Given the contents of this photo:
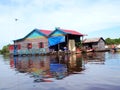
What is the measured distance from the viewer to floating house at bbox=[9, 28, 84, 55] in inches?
1594

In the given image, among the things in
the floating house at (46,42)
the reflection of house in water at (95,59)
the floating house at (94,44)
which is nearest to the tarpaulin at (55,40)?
the floating house at (46,42)

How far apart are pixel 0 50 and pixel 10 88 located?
74608mm

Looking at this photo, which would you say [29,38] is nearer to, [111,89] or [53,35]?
[53,35]

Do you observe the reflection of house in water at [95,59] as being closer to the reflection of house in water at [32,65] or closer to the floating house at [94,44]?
the reflection of house in water at [32,65]

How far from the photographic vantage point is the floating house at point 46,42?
40500 mm

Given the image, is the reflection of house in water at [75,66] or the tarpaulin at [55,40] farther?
the tarpaulin at [55,40]

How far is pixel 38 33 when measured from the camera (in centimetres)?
4331

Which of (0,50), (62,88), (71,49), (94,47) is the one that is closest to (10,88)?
(62,88)

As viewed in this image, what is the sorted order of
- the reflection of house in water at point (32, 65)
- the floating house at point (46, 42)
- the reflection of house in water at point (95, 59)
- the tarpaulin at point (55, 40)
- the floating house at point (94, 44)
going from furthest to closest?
1. the floating house at point (94, 44)
2. the floating house at point (46, 42)
3. the tarpaulin at point (55, 40)
4. the reflection of house in water at point (95, 59)
5. the reflection of house in water at point (32, 65)

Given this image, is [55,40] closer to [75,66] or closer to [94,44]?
[94,44]

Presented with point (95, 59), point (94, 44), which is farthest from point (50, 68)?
point (94, 44)

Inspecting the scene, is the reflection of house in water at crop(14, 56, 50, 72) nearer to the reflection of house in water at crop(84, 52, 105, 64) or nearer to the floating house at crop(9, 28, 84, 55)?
the reflection of house in water at crop(84, 52, 105, 64)

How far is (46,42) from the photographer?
1655 inches

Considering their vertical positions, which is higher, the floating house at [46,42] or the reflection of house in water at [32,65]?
the floating house at [46,42]
